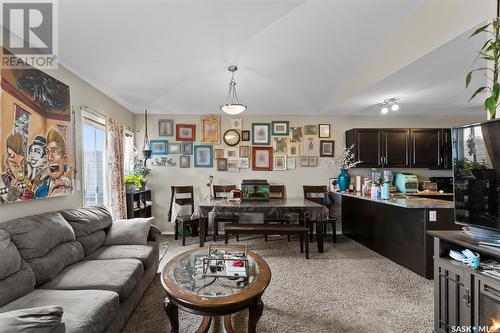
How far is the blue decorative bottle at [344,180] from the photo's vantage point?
4.59m

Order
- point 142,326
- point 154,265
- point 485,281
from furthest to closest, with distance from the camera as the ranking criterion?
1. point 154,265
2. point 142,326
3. point 485,281

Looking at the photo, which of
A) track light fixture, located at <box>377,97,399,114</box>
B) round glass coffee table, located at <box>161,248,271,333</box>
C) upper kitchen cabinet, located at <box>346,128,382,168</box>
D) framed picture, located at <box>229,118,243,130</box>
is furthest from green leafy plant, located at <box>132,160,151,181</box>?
track light fixture, located at <box>377,97,399,114</box>

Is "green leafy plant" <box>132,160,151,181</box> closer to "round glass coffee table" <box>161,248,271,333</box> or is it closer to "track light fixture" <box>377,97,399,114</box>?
"round glass coffee table" <box>161,248,271,333</box>

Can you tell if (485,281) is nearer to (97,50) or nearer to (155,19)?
(155,19)

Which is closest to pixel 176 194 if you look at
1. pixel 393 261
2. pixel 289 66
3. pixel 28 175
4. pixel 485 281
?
pixel 28 175

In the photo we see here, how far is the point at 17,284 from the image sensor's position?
1.58 m

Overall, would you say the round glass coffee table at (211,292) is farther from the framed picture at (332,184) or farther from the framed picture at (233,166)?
the framed picture at (332,184)

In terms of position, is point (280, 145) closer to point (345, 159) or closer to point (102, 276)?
point (345, 159)

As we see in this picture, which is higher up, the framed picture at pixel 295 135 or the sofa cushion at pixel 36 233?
the framed picture at pixel 295 135

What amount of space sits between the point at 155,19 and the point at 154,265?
8.50 ft

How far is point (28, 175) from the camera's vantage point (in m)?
2.15

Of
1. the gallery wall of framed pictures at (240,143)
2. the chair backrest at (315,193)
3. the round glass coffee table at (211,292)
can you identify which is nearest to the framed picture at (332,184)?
the chair backrest at (315,193)

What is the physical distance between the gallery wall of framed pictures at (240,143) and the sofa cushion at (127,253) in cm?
248

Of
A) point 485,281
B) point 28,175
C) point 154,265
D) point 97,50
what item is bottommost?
point 154,265
